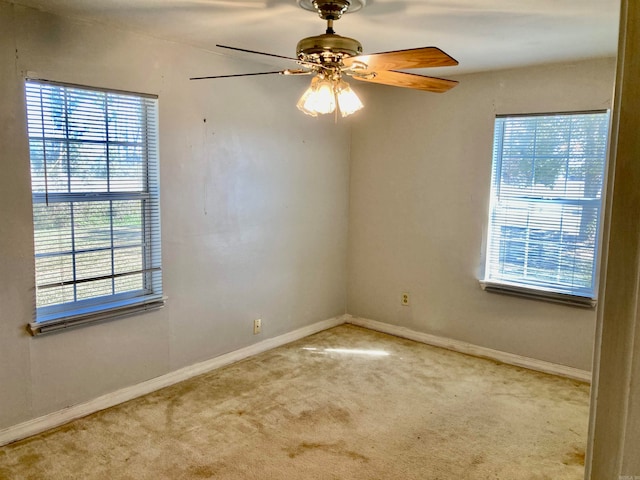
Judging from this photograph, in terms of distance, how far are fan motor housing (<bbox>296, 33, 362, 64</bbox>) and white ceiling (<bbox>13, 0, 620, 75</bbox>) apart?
1.53ft

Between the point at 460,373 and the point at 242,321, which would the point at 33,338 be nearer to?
the point at 242,321

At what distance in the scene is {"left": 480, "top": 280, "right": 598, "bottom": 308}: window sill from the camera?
3596 millimetres

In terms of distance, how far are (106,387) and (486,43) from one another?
3231mm

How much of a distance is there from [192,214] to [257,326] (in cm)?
114

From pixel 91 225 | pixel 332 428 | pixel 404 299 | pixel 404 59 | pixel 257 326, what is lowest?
pixel 332 428

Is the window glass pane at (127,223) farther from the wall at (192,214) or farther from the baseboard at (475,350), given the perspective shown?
the baseboard at (475,350)

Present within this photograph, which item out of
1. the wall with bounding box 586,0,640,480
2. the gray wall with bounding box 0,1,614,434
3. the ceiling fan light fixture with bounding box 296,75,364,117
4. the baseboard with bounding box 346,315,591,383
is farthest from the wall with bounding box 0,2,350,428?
the wall with bounding box 586,0,640,480

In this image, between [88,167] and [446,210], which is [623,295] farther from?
[446,210]

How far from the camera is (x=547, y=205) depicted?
12.3 feet

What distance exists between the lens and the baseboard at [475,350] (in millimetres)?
3721

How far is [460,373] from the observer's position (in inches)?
148

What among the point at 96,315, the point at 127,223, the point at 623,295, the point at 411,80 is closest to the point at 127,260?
the point at 127,223

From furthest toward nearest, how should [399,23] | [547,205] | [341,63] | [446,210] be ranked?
[446,210] < [547,205] < [399,23] < [341,63]

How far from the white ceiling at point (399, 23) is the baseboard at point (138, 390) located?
7.46ft
